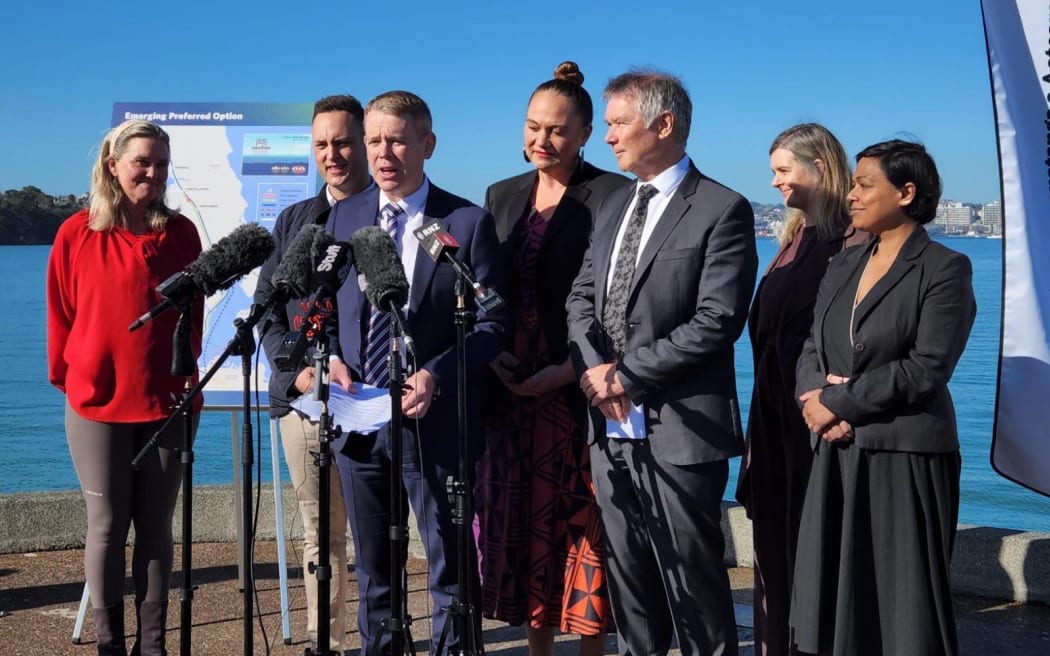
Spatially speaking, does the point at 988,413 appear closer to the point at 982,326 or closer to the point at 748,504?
the point at 982,326

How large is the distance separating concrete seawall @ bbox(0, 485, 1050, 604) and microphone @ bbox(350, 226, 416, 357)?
309 centimetres

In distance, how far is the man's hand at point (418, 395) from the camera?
345 centimetres

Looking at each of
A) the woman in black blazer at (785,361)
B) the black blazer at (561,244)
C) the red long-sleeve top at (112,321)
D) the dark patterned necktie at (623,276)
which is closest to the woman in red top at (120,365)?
the red long-sleeve top at (112,321)

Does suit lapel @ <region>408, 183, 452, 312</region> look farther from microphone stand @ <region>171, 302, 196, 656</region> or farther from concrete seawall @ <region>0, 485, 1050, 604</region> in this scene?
concrete seawall @ <region>0, 485, 1050, 604</region>

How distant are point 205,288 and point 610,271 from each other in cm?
128

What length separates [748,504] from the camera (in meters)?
4.16

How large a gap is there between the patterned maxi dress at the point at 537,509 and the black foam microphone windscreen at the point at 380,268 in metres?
1.07

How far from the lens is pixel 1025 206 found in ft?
13.6

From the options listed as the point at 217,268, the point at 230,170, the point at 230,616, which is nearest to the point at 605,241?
the point at 217,268

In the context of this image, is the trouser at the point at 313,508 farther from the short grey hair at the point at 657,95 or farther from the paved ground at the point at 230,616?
the short grey hair at the point at 657,95

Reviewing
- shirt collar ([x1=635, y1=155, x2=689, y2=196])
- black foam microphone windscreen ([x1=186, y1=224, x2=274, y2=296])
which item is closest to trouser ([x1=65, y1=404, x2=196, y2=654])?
black foam microphone windscreen ([x1=186, y1=224, x2=274, y2=296])

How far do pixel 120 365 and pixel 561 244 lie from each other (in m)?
1.57

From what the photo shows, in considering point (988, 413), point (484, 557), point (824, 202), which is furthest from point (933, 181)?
point (988, 413)

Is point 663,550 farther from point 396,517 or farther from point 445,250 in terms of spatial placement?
point 445,250
